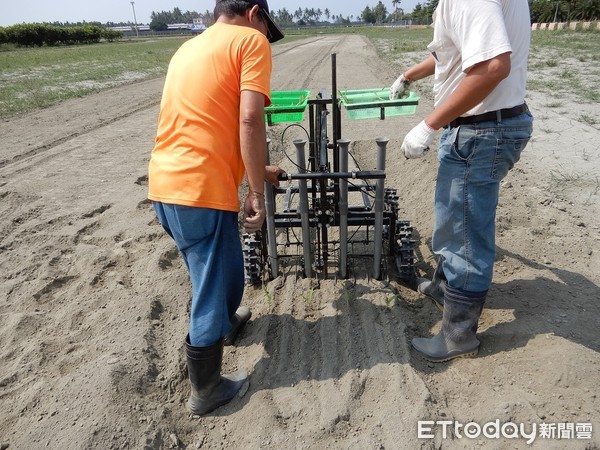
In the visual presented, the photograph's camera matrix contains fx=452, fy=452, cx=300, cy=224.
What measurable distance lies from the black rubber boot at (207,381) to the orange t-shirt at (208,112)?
835 mm

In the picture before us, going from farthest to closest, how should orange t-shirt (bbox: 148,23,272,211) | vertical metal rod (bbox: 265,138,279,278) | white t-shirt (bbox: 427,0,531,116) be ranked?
1. vertical metal rod (bbox: 265,138,279,278)
2. orange t-shirt (bbox: 148,23,272,211)
3. white t-shirt (bbox: 427,0,531,116)

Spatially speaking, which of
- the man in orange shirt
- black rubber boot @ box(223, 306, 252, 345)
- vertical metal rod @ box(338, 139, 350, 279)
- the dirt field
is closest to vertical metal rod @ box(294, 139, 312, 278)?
vertical metal rod @ box(338, 139, 350, 279)

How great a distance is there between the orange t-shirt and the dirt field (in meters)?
1.22

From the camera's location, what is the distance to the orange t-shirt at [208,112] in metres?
2.24

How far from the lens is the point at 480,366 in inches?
112

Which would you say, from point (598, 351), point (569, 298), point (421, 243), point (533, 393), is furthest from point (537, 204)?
point (533, 393)

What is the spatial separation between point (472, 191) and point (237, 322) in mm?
1836

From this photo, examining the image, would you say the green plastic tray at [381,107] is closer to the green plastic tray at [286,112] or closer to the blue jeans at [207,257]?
the green plastic tray at [286,112]

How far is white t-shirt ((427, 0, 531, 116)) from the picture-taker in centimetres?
209

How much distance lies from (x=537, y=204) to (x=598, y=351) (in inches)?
93.5

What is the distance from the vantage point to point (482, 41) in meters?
2.10

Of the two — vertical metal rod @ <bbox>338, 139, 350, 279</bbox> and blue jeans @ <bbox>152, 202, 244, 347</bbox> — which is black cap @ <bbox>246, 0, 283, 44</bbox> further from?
blue jeans @ <bbox>152, 202, 244, 347</bbox>

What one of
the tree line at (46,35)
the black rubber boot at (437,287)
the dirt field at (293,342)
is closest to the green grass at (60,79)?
the dirt field at (293,342)

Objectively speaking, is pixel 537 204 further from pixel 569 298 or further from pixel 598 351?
pixel 598 351
